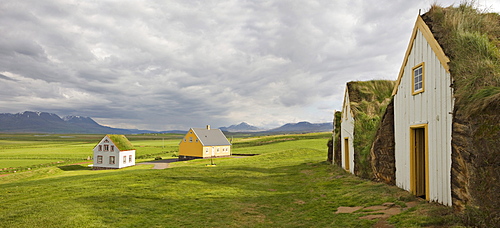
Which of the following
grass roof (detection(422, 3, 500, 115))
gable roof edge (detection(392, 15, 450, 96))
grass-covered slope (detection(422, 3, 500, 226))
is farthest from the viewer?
gable roof edge (detection(392, 15, 450, 96))

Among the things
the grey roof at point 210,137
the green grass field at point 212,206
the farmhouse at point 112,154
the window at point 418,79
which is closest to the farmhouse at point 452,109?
the window at point 418,79

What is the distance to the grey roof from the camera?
188 feet

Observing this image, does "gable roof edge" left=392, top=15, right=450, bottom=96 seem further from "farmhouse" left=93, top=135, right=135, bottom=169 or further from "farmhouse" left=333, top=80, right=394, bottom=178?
"farmhouse" left=93, top=135, right=135, bottom=169

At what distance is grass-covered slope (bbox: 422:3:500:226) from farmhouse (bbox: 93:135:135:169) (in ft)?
151

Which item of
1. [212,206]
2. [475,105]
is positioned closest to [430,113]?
[475,105]

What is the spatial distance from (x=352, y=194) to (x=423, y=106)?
17.2ft

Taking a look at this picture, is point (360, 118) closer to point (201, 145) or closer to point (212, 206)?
point (212, 206)

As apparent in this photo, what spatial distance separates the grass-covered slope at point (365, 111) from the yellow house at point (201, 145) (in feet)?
121

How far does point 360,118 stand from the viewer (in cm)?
2180

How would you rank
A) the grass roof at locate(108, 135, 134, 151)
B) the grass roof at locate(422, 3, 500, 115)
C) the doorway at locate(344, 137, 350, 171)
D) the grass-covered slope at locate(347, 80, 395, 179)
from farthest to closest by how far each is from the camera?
the grass roof at locate(108, 135, 134, 151) → the doorway at locate(344, 137, 350, 171) → the grass-covered slope at locate(347, 80, 395, 179) → the grass roof at locate(422, 3, 500, 115)

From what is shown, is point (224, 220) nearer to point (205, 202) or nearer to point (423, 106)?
point (205, 202)

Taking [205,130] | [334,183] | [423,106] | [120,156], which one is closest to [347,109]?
[334,183]

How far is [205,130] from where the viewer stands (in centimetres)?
6134

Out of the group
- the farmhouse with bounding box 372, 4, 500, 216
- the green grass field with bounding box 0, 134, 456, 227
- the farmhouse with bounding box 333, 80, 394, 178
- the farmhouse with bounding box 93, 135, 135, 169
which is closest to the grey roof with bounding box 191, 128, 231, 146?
the farmhouse with bounding box 93, 135, 135, 169
